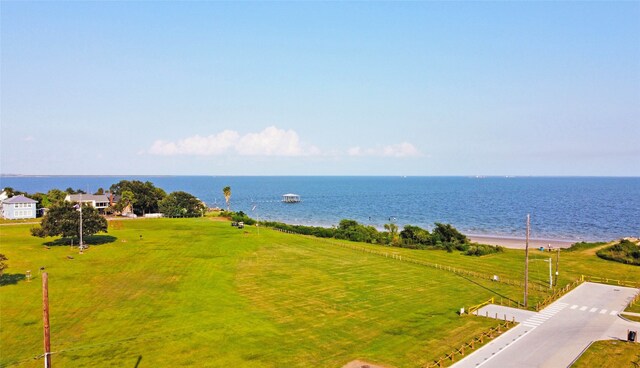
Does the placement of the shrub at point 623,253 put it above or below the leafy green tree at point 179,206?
below

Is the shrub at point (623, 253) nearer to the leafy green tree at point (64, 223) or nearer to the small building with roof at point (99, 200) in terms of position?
the leafy green tree at point (64, 223)

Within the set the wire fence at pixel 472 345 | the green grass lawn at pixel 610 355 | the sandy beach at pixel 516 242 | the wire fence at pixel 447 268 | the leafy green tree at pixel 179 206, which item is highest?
the leafy green tree at pixel 179 206

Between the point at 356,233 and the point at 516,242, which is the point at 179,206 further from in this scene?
the point at 516,242

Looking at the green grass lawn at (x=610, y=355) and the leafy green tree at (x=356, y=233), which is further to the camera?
the leafy green tree at (x=356, y=233)

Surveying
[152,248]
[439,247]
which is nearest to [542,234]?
[439,247]

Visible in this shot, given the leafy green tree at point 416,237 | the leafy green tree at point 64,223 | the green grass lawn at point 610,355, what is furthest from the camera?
the leafy green tree at point 416,237

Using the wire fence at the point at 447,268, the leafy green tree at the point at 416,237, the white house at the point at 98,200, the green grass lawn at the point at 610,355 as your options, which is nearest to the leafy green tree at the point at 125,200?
the white house at the point at 98,200
